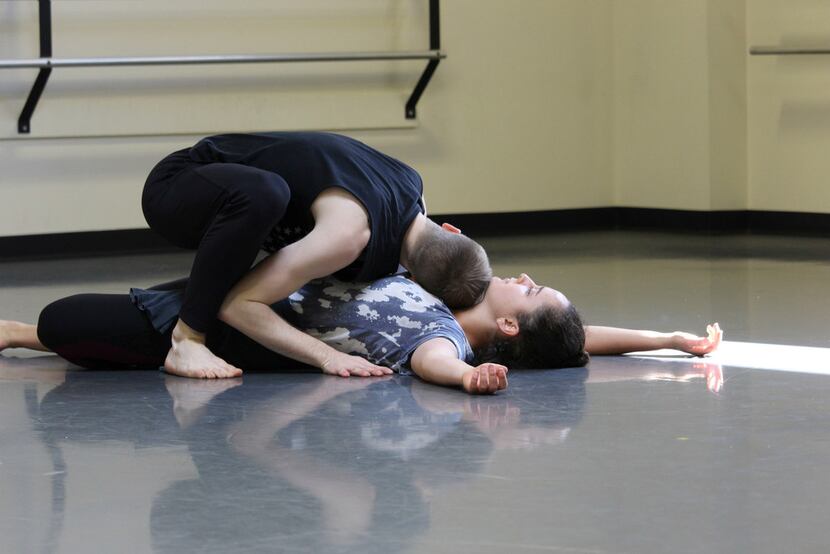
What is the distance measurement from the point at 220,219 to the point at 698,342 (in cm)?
97

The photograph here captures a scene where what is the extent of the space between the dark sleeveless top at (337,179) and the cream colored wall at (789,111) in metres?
3.40

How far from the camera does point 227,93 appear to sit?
545cm

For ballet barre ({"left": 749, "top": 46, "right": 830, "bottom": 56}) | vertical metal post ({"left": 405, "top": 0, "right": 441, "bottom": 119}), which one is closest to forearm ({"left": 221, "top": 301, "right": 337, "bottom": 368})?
vertical metal post ({"left": 405, "top": 0, "right": 441, "bottom": 119})

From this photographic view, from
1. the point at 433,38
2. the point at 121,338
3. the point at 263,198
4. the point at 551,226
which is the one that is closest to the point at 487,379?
the point at 263,198

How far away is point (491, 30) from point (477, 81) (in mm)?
233

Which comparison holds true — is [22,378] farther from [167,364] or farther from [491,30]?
[491,30]

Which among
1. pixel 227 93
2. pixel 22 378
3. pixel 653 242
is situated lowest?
pixel 653 242

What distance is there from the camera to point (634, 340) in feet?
9.04

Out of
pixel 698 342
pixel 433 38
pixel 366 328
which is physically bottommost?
pixel 698 342

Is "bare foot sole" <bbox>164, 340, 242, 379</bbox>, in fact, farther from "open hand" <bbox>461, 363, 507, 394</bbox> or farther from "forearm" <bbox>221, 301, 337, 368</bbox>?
"open hand" <bbox>461, 363, 507, 394</bbox>

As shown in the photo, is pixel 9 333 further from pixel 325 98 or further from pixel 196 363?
pixel 325 98

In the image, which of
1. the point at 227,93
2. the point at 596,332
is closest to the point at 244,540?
the point at 596,332

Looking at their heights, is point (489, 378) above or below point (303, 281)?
below

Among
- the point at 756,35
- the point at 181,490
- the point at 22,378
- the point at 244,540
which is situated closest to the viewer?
the point at 244,540
